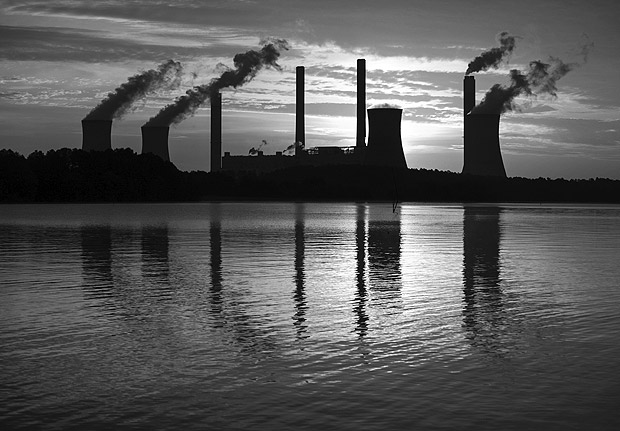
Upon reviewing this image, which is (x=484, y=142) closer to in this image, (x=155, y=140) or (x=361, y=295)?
(x=155, y=140)

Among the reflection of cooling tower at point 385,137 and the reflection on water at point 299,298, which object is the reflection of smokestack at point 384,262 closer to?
the reflection on water at point 299,298

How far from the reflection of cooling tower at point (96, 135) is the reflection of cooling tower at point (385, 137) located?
175ft

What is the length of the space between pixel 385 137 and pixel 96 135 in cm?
5849

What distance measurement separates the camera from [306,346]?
14445mm

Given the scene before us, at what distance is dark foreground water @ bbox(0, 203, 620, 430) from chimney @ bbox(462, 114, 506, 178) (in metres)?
142

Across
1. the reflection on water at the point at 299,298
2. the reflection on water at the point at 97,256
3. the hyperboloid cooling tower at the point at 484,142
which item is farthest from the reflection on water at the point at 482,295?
the hyperboloid cooling tower at the point at 484,142

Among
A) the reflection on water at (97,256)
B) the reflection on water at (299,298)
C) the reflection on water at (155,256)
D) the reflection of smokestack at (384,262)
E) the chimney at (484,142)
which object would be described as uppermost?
the chimney at (484,142)

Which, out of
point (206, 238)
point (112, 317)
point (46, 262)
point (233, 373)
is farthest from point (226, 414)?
point (206, 238)

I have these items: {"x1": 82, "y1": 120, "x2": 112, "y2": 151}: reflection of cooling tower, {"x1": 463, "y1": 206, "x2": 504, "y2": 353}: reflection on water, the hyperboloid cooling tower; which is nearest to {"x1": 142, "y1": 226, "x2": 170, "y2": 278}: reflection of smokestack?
{"x1": 463, "y1": 206, "x2": 504, "y2": 353}: reflection on water

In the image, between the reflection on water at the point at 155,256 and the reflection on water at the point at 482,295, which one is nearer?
the reflection on water at the point at 482,295

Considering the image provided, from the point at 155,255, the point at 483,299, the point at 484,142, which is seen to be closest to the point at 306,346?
the point at 483,299

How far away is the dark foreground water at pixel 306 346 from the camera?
408 inches

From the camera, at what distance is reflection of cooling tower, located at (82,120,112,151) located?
166m

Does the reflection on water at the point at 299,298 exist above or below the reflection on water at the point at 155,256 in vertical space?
below
